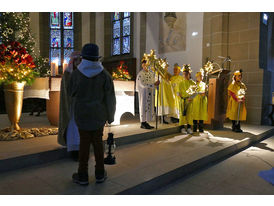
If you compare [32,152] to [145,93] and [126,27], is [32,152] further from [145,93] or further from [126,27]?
[126,27]

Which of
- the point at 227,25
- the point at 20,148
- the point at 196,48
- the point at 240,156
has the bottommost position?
the point at 240,156

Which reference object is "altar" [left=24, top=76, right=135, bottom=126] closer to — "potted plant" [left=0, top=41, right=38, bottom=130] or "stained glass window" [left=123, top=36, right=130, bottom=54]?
"potted plant" [left=0, top=41, right=38, bottom=130]

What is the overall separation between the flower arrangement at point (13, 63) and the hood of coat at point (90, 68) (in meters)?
2.19

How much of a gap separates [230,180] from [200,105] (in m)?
2.72

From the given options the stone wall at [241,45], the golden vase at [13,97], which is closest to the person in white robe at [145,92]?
the golden vase at [13,97]

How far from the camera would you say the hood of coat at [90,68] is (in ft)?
8.16

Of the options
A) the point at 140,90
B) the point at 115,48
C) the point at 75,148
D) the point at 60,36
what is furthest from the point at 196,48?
the point at 60,36

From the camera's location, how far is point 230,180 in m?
3.30

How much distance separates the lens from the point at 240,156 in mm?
4539

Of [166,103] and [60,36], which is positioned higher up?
[60,36]

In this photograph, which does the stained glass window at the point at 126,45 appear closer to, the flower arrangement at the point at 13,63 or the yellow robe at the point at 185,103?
the yellow robe at the point at 185,103

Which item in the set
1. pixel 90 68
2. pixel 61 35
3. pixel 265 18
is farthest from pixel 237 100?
pixel 61 35

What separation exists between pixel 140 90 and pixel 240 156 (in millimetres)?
2653

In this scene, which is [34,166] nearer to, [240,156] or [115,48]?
[240,156]
